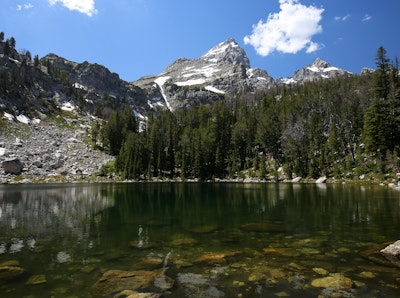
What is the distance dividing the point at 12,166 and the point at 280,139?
10905 cm

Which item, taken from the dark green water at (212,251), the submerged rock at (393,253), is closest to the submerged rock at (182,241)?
the dark green water at (212,251)

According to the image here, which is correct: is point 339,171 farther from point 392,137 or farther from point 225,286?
point 225,286

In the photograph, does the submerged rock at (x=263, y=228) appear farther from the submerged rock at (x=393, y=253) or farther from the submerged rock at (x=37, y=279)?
the submerged rock at (x=37, y=279)

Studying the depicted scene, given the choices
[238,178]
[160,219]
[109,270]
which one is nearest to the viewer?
[109,270]

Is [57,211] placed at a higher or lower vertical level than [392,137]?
lower

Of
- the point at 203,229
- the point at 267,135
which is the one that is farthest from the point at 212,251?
the point at 267,135

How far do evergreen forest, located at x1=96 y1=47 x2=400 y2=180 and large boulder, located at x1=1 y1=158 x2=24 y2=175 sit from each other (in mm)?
33187

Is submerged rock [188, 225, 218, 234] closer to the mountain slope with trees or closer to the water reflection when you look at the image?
the water reflection

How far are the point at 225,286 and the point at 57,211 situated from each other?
1171 inches

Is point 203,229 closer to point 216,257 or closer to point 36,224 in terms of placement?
point 216,257

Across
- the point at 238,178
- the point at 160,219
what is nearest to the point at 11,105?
the point at 238,178

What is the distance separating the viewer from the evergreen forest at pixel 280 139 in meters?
91.2

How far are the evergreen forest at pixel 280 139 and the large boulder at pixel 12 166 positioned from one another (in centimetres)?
3319

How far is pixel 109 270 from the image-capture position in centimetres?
1398
